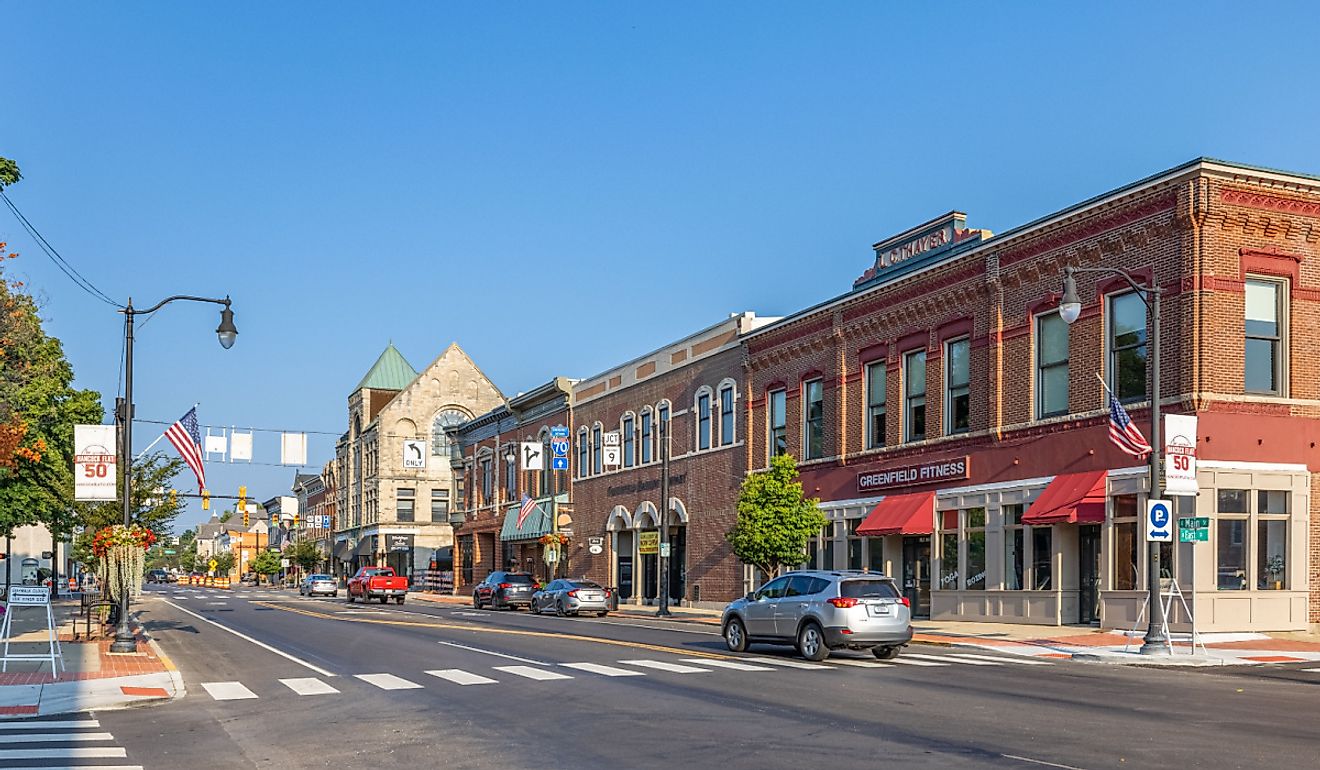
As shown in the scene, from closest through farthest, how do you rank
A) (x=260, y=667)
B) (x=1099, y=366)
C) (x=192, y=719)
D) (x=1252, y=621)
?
(x=192, y=719) < (x=260, y=667) < (x=1252, y=621) < (x=1099, y=366)

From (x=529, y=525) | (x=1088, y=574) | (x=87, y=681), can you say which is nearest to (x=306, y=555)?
(x=529, y=525)

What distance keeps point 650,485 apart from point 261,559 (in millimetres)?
90125

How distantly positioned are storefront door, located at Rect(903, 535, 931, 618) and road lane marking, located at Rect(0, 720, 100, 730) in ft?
85.2

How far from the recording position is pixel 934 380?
3734 cm

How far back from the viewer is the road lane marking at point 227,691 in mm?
18219

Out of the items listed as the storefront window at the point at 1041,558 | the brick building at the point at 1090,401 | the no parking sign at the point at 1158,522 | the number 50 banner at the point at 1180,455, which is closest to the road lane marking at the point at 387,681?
the no parking sign at the point at 1158,522

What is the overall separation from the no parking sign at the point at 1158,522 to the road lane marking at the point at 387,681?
13.5 m

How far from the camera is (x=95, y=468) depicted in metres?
25.6

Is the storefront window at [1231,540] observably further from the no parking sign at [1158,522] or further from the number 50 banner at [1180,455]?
the no parking sign at [1158,522]

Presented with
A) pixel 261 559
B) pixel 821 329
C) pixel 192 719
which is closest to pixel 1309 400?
pixel 821 329

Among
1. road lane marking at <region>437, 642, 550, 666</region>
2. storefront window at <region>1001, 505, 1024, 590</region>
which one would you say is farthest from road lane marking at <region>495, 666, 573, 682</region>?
storefront window at <region>1001, 505, 1024, 590</region>

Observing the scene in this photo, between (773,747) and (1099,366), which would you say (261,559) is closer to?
(1099,366)

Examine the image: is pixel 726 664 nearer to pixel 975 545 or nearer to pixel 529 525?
pixel 975 545

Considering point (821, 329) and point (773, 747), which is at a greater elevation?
point (821, 329)
